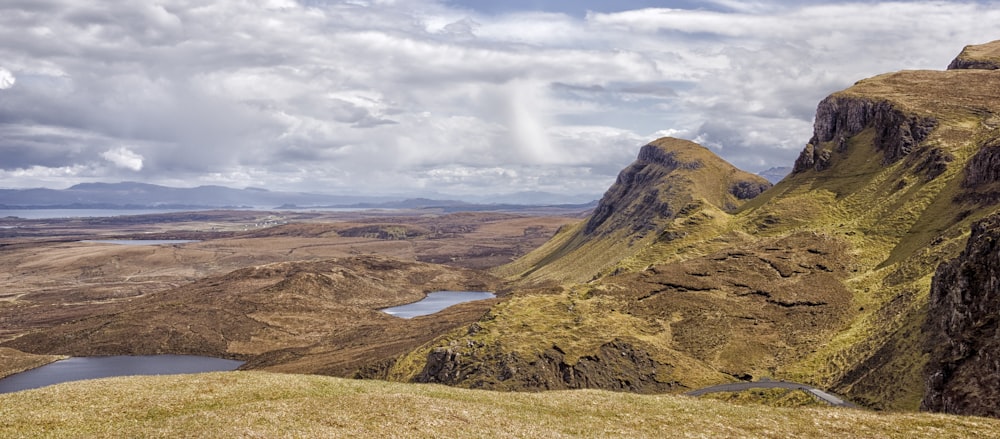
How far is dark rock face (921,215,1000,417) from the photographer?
51531 millimetres

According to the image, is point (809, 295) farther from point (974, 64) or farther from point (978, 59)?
point (978, 59)

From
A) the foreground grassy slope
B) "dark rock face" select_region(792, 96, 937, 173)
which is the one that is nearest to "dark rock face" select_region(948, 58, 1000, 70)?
"dark rock face" select_region(792, 96, 937, 173)

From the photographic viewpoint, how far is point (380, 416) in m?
35.3

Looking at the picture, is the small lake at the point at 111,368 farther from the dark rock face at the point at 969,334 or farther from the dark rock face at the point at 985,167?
the dark rock face at the point at 985,167

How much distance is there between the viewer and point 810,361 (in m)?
84.1

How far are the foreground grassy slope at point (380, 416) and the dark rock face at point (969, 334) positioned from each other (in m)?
18.5

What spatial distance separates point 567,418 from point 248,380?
80.9ft

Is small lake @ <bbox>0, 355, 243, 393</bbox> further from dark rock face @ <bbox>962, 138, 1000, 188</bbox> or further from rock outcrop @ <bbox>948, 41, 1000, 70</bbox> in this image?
rock outcrop @ <bbox>948, 41, 1000, 70</bbox>

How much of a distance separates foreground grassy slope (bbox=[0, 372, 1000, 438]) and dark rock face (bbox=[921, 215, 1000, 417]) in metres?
18.5

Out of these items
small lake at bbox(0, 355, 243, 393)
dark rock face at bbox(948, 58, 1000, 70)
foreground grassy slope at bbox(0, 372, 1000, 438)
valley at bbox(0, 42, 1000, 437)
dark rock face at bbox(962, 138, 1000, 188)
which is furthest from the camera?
dark rock face at bbox(948, 58, 1000, 70)

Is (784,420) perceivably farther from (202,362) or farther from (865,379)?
(202,362)

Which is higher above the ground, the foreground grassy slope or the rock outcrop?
the rock outcrop

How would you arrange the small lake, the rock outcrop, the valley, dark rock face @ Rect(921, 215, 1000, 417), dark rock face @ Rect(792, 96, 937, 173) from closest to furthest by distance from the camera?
1. the valley
2. dark rock face @ Rect(921, 215, 1000, 417)
3. the small lake
4. dark rock face @ Rect(792, 96, 937, 173)
5. the rock outcrop

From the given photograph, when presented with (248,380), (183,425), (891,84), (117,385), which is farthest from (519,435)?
(891,84)
